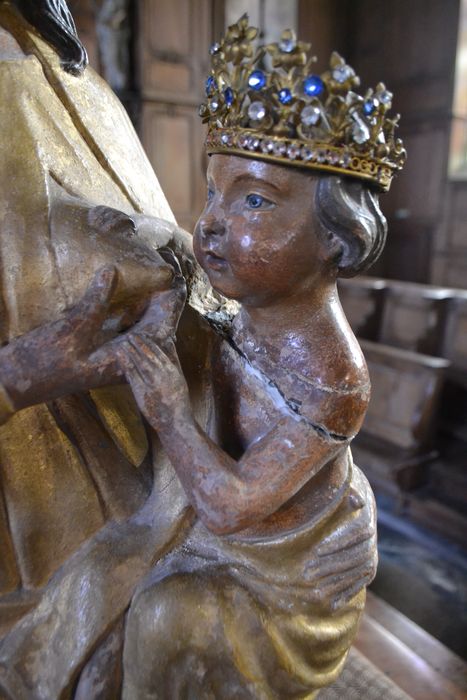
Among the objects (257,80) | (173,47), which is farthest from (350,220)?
(173,47)

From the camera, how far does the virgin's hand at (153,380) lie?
0.84m

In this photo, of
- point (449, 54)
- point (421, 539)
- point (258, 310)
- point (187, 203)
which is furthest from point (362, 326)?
point (449, 54)

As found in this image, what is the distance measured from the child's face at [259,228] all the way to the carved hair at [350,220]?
2cm

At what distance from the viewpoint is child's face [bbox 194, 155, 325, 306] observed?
823 millimetres

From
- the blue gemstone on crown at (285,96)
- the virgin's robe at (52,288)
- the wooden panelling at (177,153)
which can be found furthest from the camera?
the wooden panelling at (177,153)

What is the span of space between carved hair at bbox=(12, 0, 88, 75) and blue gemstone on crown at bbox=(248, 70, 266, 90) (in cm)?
39

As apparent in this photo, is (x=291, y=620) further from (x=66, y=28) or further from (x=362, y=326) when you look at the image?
(x=362, y=326)

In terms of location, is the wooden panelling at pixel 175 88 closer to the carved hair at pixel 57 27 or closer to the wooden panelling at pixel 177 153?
the wooden panelling at pixel 177 153

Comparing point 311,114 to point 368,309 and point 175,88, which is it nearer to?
point 368,309

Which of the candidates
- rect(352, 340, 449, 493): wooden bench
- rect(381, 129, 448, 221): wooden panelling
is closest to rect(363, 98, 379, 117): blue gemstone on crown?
rect(352, 340, 449, 493): wooden bench

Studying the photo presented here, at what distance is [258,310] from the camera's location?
0.94 metres

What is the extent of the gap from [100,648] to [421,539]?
2796 mm

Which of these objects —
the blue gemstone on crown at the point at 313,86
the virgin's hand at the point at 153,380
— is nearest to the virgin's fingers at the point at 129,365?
the virgin's hand at the point at 153,380

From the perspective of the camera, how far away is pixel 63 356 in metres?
0.83
